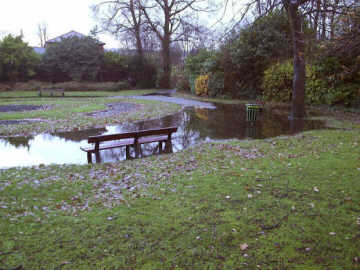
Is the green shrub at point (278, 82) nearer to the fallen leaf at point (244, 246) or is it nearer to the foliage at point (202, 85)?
the foliage at point (202, 85)

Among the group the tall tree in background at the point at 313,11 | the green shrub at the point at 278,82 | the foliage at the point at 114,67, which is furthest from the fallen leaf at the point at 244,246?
the foliage at the point at 114,67

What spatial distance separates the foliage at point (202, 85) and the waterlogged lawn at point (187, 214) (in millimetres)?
18987

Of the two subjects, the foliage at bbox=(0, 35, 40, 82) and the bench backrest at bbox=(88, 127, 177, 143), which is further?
the foliage at bbox=(0, 35, 40, 82)

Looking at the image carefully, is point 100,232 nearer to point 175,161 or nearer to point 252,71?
point 175,161

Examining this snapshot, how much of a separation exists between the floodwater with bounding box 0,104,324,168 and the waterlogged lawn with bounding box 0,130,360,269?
52.2 inches

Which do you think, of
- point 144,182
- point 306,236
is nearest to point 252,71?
point 144,182

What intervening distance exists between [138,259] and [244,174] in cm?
332

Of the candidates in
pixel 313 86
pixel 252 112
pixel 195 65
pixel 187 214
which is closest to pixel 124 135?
pixel 187 214

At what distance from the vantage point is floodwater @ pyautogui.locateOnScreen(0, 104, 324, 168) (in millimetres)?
8227

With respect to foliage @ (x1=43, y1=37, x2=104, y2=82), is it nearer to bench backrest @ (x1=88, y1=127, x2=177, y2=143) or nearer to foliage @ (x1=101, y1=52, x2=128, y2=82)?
foliage @ (x1=101, y1=52, x2=128, y2=82)

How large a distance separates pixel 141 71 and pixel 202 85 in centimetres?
1468

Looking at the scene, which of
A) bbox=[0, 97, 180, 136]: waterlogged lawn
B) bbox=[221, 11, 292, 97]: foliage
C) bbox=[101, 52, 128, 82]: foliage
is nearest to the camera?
bbox=[0, 97, 180, 136]: waterlogged lawn

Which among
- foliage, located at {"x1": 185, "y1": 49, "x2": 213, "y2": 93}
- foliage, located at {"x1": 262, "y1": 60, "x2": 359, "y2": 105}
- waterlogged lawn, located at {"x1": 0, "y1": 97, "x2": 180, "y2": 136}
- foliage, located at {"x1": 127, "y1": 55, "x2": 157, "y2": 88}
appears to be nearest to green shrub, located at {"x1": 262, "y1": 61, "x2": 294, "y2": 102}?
foliage, located at {"x1": 262, "y1": 60, "x2": 359, "y2": 105}

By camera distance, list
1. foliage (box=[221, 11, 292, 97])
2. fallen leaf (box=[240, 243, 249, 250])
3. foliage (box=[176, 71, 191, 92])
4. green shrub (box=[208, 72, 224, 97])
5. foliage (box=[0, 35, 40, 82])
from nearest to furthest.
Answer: fallen leaf (box=[240, 243, 249, 250]) < foliage (box=[221, 11, 292, 97]) < green shrub (box=[208, 72, 224, 97]) < foliage (box=[176, 71, 191, 92]) < foliage (box=[0, 35, 40, 82])
